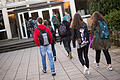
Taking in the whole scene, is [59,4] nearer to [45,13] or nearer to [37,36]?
[45,13]

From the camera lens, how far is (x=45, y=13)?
20.2m

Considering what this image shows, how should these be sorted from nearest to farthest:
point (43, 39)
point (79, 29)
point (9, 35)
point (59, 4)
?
1. point (79, 29)
2. point (43, 39)
3. point (59, 4)
4. point (9, 35)

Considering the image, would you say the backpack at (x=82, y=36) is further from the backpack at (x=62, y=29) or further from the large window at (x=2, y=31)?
the large window at (x=2, y=31)

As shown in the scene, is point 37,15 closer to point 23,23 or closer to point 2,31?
point 23,23

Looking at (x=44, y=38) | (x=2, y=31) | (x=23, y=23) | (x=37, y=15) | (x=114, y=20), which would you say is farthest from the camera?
(x=2, y=31)

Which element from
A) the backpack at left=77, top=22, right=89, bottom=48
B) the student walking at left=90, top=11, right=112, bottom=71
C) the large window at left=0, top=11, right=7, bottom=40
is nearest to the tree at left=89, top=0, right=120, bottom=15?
the student walking at left=90, top=11, right=112, bottom=71

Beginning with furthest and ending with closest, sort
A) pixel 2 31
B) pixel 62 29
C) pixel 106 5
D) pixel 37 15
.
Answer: pixel 2 31 < pixel 37 15 < pixel 106 5 < pixel 62 29

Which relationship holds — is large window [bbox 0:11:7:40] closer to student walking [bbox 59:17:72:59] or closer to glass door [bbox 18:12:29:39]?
glass door [bbox 18:12:29:39]

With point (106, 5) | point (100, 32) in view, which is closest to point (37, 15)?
point (106, 5)

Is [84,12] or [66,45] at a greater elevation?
[84,12]

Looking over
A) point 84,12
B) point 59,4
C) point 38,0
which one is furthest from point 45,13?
point 84,12

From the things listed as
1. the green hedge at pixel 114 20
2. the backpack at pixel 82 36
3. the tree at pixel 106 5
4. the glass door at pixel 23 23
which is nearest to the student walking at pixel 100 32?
the backpack at pixel 82 36

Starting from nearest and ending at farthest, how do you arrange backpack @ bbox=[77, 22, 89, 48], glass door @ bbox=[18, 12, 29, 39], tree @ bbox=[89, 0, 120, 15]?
1. backpack @ bbox=[77, 22, 89, 48]
2. tree @ bbox=[89, 0, 120, 15]
3. glass door @ bbox=[18, 12, 29, 39]

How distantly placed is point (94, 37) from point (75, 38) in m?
0.63
